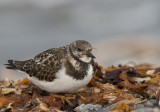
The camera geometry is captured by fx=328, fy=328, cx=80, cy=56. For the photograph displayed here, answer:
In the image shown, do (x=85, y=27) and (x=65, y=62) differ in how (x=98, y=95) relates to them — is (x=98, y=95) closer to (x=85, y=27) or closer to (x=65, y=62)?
(x=65, y=62)

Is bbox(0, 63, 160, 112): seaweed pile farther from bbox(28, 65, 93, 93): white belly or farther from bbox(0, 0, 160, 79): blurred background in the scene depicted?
bbox(0, 0, 160, 79): blurred background

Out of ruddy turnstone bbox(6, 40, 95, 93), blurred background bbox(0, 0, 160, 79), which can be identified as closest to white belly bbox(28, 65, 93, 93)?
ruddy turnstone bbox(6, 40, 95, 93)

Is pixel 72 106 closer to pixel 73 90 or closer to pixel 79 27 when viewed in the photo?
pixel 73 90

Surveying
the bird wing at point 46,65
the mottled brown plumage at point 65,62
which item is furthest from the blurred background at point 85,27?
Answer: the mottled brown plumage at point 65,62

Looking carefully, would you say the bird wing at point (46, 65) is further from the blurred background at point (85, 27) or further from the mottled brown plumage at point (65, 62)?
the blurred background at point (85, 27)

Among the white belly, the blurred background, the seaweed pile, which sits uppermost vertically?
the blurred background
